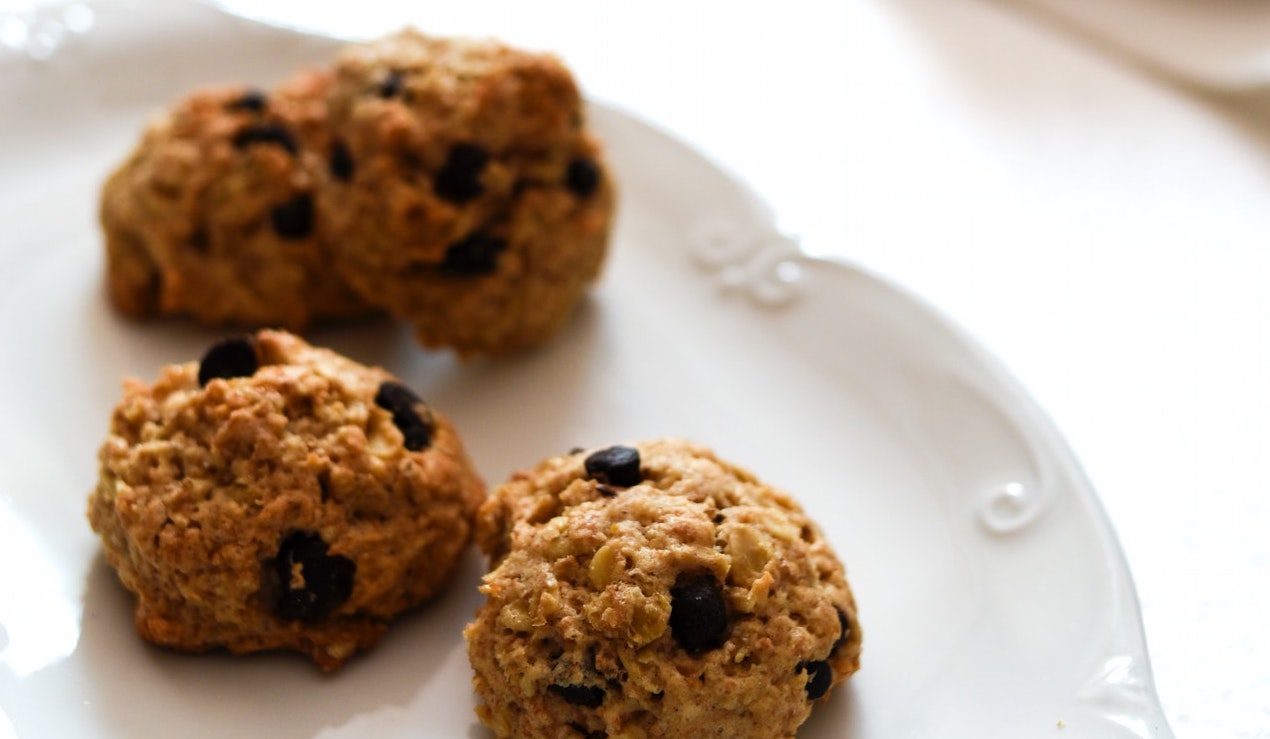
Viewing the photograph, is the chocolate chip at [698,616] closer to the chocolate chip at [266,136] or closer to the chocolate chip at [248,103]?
the chocolate chip at [266,136]

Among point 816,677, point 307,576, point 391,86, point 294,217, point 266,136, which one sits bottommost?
point 307,576

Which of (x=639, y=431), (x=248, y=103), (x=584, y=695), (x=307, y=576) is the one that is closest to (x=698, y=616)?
(x=584, y=695)

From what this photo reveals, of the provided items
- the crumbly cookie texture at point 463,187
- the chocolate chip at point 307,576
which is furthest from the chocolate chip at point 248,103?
the chocolate chip at point 307,576

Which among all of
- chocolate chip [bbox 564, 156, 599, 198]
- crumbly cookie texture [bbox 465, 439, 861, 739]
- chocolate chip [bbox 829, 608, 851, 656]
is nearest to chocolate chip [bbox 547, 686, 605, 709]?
crumbly cookie texture [bbox 465, 439, 861, 739]

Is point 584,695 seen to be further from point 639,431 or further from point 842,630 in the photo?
point 639,431

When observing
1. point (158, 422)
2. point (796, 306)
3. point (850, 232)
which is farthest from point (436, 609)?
point (850, 232)

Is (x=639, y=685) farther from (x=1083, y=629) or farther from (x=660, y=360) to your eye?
(x=660, y=360)

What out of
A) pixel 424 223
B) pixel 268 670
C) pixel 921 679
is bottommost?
pixel 268 670
